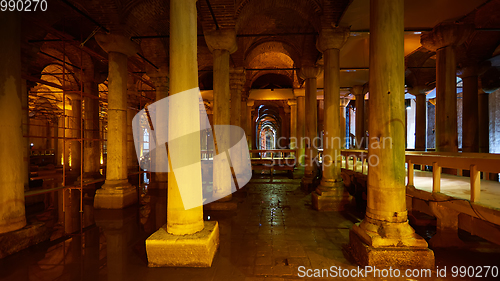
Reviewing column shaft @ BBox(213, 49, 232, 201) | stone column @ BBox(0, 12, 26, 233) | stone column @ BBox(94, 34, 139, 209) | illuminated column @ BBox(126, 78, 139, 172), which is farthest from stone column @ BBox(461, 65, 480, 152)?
illuminated column @ BBox(126, 78, 139, 172)

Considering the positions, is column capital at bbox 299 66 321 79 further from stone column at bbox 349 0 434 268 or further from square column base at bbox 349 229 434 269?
square column base at bbox 349 229 434 269

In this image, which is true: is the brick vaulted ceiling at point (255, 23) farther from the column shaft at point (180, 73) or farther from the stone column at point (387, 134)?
the stone column at point (387, 134)

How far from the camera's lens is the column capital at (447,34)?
6.95 metres

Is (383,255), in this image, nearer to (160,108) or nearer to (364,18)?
(364,18)

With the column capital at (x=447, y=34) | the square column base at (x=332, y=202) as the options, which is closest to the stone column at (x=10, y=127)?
the square column base at (x=332, y=202)

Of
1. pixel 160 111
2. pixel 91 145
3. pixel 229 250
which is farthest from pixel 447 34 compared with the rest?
pixel 91 145

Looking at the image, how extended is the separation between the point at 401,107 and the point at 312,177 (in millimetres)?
6335

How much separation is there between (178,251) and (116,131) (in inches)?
199

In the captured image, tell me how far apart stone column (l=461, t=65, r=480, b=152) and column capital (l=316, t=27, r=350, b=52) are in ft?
24.0

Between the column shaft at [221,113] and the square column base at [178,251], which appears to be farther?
the column shaft at [221,113]

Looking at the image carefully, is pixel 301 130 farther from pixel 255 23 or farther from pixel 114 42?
pixel 114 42

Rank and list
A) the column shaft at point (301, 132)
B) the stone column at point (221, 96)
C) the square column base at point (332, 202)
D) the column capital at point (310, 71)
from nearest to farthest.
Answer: the square column base at point (332, 202) → the stone column at point (221, 96) → the column capital at point (310, 71) → the column shaft at point (301, 132)

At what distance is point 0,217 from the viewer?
400 centimetres

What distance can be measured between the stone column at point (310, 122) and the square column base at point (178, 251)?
261 inches
